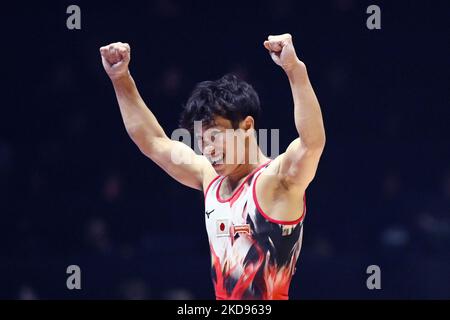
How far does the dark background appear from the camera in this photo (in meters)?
5.57

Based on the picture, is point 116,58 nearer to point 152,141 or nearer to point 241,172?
point 152,141

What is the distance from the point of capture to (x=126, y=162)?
6301 millimetres

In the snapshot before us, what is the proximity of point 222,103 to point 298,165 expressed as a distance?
1.38 feet

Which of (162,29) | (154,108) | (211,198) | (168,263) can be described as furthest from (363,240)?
(211,198)

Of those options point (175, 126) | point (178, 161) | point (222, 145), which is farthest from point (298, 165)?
point (175, 126)

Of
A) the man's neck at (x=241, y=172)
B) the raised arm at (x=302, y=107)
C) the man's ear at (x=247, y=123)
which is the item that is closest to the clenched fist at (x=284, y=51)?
the raised arm at (x=302, y=107)

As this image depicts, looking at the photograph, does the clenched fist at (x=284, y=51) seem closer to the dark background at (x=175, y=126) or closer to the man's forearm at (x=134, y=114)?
the man's forearm at (x=134, y=114)

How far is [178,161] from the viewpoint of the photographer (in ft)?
11.4

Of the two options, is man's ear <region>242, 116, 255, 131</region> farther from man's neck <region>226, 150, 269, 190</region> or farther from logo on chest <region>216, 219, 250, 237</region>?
logo on chest <region>216, 219, 250, 237</region>

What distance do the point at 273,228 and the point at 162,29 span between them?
3867 millimetres

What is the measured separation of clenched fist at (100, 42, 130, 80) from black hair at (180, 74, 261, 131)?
339 millimetres

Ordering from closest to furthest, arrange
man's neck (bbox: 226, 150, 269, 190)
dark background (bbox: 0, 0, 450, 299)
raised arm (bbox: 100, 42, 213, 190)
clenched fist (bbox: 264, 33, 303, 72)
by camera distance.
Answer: clenched fist (bbox: 264, 33, 303, 72) → man's neck (bbox: 226, 150, 269, 190) → raised arm (bbox: 100, 42, 213, 190) → dark background (bbox: 0, 0, 450, 299)

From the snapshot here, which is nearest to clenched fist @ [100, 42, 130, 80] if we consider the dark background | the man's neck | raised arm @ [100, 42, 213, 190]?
raised arm @ [100, 42, 213, 190]

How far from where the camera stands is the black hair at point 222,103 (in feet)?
10.2
